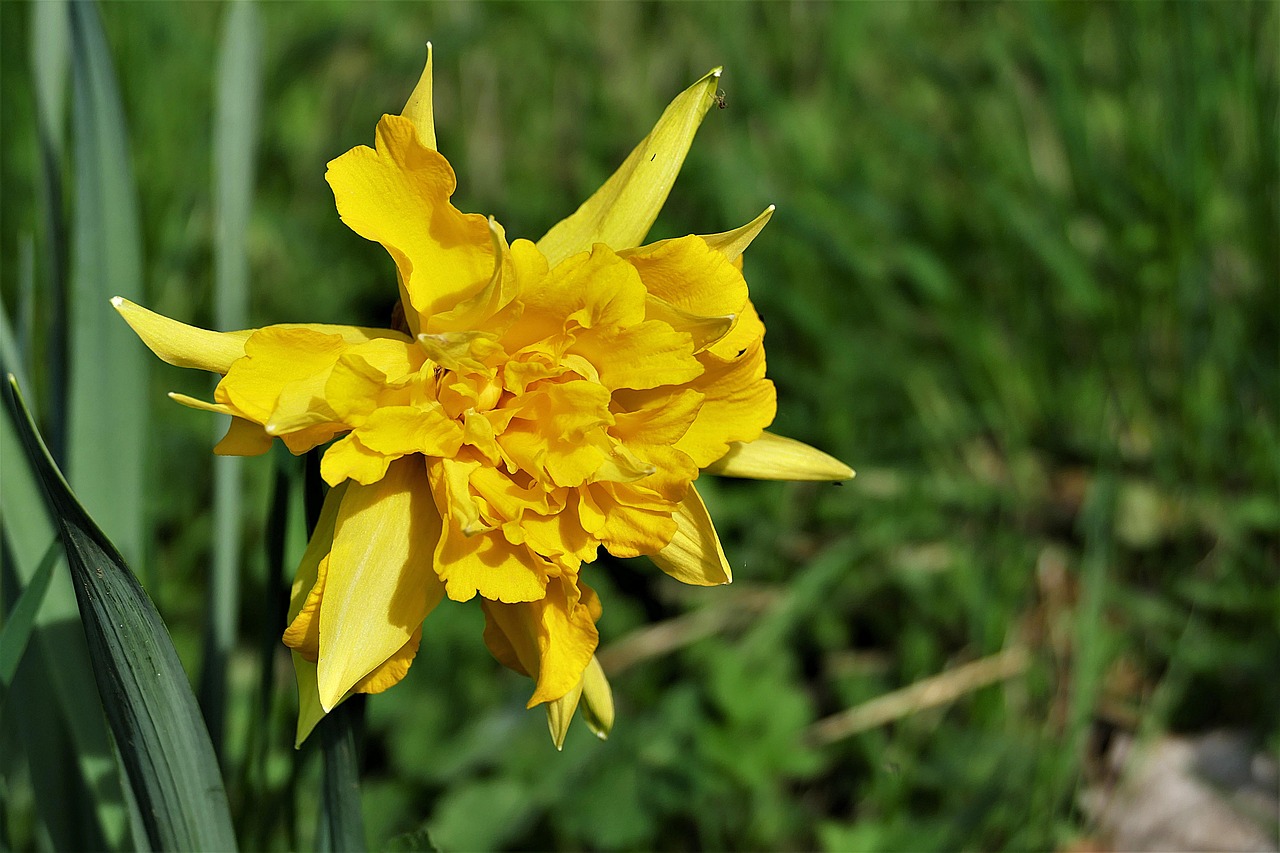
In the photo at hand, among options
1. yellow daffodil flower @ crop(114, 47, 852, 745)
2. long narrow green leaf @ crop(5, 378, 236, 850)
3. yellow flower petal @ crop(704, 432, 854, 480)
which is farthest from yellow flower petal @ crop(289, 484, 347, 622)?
yellow flower petal @ crop(704, 432, 854, 480)

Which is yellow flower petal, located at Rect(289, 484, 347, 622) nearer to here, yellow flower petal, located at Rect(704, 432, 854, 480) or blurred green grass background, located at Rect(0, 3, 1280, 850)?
yellow flower petal, located at Rect(704, 432, 854, 480)

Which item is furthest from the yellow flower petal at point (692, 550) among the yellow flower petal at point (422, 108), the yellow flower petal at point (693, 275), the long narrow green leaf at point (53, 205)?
the long narrow green leaf at point (53, 205)

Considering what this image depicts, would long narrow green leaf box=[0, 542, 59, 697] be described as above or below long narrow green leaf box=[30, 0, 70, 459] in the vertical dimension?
below

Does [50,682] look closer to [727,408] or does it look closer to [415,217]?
[415,217]

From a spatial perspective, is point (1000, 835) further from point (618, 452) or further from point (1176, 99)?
point (1176, 99)

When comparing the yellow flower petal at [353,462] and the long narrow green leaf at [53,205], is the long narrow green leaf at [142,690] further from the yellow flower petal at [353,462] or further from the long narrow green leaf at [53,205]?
the long narrow green leaf at [53,205]

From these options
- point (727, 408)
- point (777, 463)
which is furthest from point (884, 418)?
point (727, 408)
